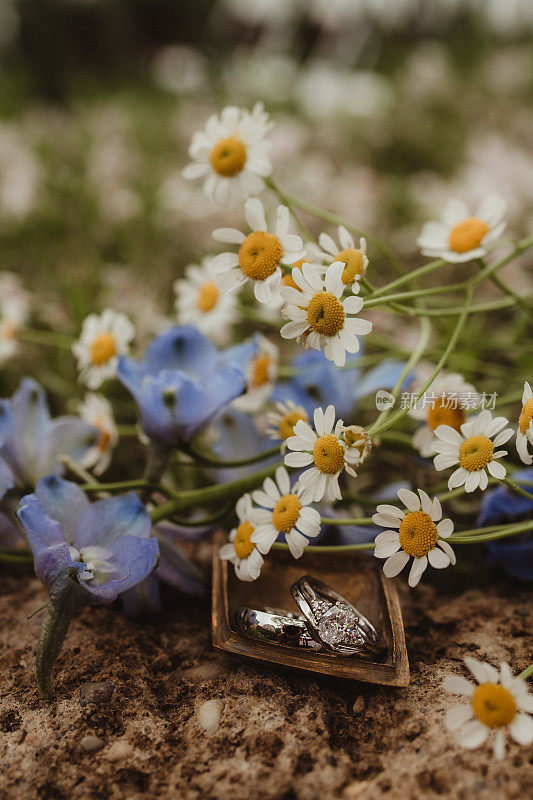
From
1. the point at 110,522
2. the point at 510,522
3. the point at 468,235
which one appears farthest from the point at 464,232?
the point at 110,522

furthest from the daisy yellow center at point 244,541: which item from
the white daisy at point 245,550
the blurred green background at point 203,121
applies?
the blurred green background at point 203,121

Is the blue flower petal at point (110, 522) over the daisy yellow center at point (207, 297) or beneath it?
beneath

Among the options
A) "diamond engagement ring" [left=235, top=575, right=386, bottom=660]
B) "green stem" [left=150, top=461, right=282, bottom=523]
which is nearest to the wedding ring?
"diamond engagement ring" [left=235, top=575, right=386, bottom=660]

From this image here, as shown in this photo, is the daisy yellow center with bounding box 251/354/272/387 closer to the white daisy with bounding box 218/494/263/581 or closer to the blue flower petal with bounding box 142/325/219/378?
the blue flower petal with bounding box 142/325/219/378

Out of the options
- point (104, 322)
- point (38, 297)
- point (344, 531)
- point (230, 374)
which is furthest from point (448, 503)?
point (38, 297)

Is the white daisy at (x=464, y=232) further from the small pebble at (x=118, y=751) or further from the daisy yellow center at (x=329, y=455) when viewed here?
the small pebble at (x=118, y=751)

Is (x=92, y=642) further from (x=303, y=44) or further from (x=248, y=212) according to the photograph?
(x=303, y=44)
